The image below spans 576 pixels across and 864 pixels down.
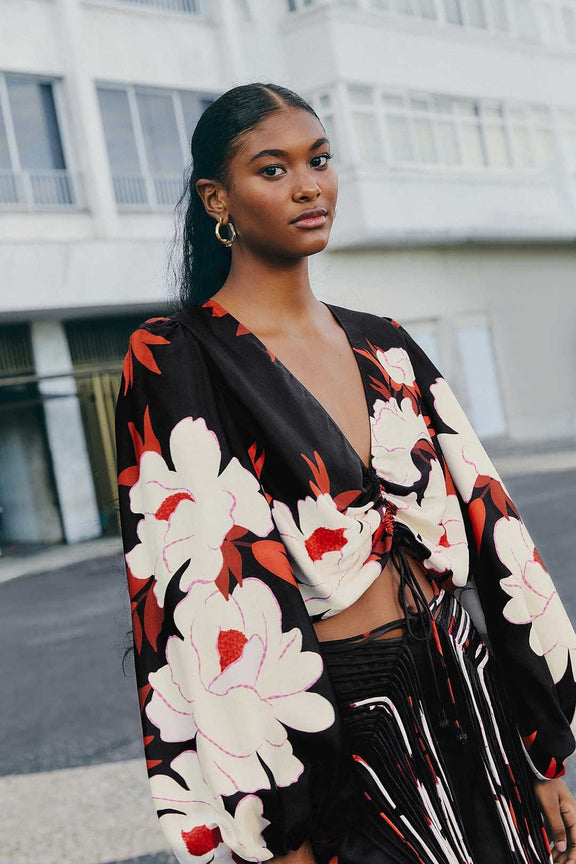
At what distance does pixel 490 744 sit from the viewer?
1.71m

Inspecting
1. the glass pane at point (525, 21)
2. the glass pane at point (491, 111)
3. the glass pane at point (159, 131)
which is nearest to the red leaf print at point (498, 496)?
the glass pane at point (159, 131)

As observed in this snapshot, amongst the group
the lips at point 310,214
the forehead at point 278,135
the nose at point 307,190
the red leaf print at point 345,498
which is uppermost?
the forehead at point 278,135

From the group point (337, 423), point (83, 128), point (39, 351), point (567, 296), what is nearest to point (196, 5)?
point (83, 128)

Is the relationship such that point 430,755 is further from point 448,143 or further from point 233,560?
point 448,143

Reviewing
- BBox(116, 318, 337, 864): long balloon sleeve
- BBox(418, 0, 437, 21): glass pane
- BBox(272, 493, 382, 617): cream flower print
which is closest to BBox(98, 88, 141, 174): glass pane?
BBox(418, 0, 437, 21): glass pane

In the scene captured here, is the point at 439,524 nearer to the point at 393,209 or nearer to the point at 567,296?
the point at 393,209

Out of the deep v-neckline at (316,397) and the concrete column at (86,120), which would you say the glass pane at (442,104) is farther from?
the deep v-neckline at (316,397)

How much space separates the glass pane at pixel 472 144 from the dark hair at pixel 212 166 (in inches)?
775

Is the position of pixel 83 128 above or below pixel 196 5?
below

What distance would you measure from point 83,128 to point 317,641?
1495 centimetres

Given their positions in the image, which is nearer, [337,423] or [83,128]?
[337,423]

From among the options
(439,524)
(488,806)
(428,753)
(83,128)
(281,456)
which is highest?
(83,128)

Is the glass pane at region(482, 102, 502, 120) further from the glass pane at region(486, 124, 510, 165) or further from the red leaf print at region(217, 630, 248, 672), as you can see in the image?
the red leaf print at region(217, 630, 248, 672)

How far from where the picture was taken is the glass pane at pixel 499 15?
2173 centimetres
